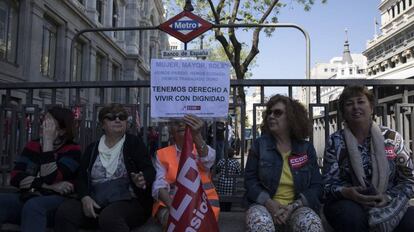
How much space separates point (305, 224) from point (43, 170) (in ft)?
7.88

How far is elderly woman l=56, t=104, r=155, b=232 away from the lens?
12.2ft

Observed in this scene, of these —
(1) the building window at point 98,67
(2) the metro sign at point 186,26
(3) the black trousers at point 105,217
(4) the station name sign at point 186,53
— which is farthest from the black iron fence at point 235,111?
(1) the building window at point 98,67

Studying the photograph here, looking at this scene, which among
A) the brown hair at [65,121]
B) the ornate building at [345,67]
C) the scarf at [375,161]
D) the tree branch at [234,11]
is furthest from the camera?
the ornate building at [345,67]

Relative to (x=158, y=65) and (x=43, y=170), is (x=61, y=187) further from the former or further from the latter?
(x=158, y=65)

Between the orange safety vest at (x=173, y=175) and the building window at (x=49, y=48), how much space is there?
1867 cm

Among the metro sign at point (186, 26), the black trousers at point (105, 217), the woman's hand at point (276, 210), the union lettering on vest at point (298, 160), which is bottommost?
the black trousers at point (105, 217)

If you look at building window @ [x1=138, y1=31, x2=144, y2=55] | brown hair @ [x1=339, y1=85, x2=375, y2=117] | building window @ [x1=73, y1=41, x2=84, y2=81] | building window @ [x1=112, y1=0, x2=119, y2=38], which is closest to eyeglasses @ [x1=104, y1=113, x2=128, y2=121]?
brown hair @ [x1=339, y1=85, x2=375, y2=117]

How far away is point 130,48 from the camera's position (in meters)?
39.5

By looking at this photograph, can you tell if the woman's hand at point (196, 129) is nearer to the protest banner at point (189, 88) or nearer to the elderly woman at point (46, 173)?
the protest banner at point (189, 88)

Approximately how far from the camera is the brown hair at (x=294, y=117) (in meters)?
3.80

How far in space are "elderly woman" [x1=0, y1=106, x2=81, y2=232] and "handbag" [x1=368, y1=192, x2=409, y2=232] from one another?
8.77 feet

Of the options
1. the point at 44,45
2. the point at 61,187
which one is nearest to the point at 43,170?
the point at 61,187

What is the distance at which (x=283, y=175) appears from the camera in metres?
3.68

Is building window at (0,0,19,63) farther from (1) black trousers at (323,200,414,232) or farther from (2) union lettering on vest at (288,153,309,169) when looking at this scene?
(1) black trousers at (323,200,414,232)
